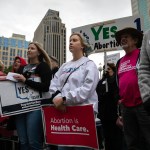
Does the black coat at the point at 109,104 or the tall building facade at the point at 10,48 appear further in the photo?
the tall building facade at the point at 10,48

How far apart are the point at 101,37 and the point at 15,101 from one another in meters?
3.17

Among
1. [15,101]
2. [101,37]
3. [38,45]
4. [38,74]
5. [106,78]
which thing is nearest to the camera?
[15,101]

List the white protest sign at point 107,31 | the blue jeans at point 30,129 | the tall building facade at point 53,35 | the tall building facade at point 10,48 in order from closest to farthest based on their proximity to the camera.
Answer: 1. the blue jeans at point 30,129
2. the white protest sign at point 107,31
3. the tall building facade at point 53,35
4. the tall building facade at point 10,48

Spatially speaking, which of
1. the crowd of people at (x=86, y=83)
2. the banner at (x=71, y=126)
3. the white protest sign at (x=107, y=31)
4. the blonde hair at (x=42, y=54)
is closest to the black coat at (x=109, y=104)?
the crowd of people at (x=86, y=83)

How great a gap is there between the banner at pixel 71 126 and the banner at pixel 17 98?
1.34 ft

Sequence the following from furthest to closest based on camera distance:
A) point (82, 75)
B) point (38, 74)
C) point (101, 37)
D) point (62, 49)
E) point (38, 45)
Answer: point (62, 49)
point (101, 37)
point (38, 45)
point (38, 74)
point (82, 75)

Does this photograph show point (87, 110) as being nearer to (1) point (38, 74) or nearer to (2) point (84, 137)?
(2) point (84, 137)

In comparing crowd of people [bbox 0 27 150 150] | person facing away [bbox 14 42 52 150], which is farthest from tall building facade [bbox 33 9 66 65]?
crowd of people [bbox 0 27 150 150]

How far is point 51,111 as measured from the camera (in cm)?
283

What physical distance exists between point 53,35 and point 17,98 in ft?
371

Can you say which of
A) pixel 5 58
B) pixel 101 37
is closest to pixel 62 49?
pixel 5 58

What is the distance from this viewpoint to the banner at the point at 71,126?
2447 millimetres

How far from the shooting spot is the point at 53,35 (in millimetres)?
114188

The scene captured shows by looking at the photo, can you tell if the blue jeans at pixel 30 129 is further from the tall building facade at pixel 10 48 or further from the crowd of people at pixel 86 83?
the tall building facade at pixel 10 48
